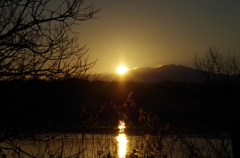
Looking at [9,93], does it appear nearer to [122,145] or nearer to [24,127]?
[24,127]

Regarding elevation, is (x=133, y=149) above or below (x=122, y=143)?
above

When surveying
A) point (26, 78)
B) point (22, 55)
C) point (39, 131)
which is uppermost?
point (22, 55)

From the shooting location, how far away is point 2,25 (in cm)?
488

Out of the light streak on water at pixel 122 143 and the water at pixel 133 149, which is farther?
the light streak on water at pixel 122 143

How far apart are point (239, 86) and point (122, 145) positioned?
14.1 feet

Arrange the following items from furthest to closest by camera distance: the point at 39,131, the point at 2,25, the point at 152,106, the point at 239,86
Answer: the point at 152,106
the point at 239,86
the point at 39,131
the point at 2,25

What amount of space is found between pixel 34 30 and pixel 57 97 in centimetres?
114

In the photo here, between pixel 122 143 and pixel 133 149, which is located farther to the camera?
pixel 122 143

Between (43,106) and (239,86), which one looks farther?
(239,86)

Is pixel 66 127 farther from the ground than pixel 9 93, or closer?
closer

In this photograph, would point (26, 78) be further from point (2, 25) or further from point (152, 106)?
point (152, 106)

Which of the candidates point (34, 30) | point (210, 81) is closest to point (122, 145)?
point (210, 81)

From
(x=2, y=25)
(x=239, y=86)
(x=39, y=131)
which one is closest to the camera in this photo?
(x=2, y=25)

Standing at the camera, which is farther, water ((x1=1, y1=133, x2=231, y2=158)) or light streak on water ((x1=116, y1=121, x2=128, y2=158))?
light streak on water ((x1=116, y1=121, x2=128, y2=158))
